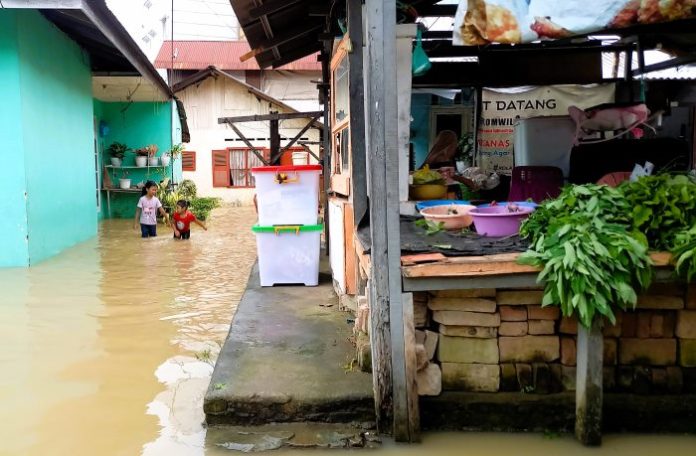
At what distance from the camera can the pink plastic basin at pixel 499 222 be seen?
12.6 ft

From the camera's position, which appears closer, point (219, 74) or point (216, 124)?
point (219, 74)

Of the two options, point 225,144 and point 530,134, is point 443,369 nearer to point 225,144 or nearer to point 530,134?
point 530,134

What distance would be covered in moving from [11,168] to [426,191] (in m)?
6.71

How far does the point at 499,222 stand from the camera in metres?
3.86

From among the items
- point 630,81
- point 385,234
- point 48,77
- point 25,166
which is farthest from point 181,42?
point 385,234

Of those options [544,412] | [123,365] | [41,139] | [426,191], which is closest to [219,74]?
[41,139]

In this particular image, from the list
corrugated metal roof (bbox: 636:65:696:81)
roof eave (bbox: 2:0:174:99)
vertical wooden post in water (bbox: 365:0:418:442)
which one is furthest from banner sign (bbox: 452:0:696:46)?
corrugated metal roof (bbox: 636:65:696:81)

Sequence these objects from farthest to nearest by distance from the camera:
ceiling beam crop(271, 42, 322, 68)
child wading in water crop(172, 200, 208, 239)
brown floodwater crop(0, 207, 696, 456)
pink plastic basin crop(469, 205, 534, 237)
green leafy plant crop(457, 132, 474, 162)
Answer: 1. child wading in water crop(172, 200, 208, 239)
2. green leafy plant crop(457, 132, 474, 162)
3. ceiling beam crop(271, 42, 322, 68)
4. pink plastic basin crop(469, 205, 534, 237)
5. brown floodwater crop(0, 207, 696, 456)

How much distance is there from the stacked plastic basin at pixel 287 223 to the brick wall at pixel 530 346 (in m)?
3.18

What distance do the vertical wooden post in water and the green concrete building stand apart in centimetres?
636

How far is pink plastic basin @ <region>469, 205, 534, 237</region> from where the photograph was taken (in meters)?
3.83

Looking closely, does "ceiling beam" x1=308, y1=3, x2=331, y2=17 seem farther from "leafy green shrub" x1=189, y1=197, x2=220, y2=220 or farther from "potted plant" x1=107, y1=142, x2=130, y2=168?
"potted plant" x1=107, y1=142, x2=130, y2=168

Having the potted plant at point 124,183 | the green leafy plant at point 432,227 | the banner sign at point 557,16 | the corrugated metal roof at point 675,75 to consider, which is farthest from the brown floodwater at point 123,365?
the potted plant at point 124,183

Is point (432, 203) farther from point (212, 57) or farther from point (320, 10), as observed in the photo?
point (212, 57)
